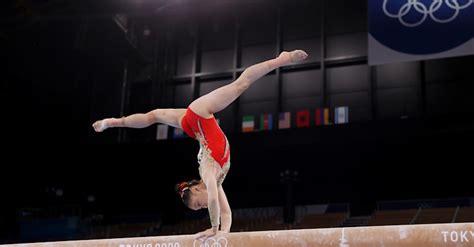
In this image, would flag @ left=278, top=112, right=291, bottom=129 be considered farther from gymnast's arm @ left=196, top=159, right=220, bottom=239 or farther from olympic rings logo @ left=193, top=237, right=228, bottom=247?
olympic rings logo @ left=193, top=237, right=228, bottom=247

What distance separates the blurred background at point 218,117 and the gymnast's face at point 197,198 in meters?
9.03

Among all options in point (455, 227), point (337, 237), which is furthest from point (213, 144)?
point (455, 227)

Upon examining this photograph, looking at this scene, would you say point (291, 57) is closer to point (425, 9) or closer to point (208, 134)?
point (208, 134)

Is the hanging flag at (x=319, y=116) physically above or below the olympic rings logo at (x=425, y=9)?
below

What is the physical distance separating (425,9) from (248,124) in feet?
18.9

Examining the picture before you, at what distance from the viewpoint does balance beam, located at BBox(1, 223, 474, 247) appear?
4938 millimetres

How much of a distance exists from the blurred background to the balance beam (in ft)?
29.6

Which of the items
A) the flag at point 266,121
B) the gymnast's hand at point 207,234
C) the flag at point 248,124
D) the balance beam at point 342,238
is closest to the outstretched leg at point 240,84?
the gymnast's hand at point 207,234

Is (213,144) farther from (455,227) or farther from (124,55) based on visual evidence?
(124,55)

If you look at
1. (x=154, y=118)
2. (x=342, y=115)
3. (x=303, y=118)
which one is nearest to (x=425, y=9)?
(x=342, y=115)

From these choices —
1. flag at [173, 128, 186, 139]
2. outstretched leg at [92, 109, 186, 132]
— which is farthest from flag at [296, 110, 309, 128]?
outstretched leg at [92, 109, 186, 132]

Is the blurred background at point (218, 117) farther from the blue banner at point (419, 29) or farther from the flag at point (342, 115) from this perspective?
the blue banner at point (419, 29)

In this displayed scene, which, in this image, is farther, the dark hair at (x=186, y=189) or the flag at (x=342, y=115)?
the flag at (x=342, y=115)

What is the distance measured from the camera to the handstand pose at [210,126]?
5676 mm
